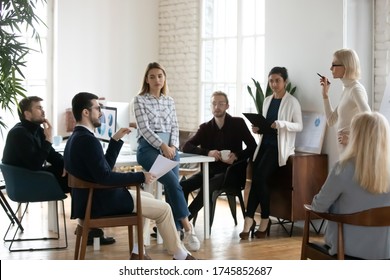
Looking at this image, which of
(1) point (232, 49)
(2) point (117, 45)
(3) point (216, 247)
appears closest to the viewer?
(3) point (216, 247)

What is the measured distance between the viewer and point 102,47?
9.19 metres

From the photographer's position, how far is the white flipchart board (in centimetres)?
643

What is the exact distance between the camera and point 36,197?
5555 mm

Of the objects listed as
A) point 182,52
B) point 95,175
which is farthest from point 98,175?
point 182,52

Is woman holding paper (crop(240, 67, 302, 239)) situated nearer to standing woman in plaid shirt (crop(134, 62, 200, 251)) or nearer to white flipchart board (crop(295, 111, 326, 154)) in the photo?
white flipchart board (crop(295, 111, 326, 154))

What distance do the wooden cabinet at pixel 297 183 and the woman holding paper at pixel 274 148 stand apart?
11cm

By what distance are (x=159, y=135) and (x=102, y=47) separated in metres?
3.80

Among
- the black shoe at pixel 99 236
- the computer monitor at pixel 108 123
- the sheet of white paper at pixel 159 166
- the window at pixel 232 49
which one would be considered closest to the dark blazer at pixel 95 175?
the sheet of white paper at pixel 159 166

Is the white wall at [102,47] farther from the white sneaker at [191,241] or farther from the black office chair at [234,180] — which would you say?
the white sneaker at [191,241]

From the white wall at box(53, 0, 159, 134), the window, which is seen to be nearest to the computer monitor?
the window

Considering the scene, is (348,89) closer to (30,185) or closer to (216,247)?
(216,247)

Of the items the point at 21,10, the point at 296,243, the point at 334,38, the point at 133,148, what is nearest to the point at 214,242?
the point at 296,243

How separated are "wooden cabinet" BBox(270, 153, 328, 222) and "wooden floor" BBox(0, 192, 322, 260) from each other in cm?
25

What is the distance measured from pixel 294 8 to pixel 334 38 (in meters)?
0.65
